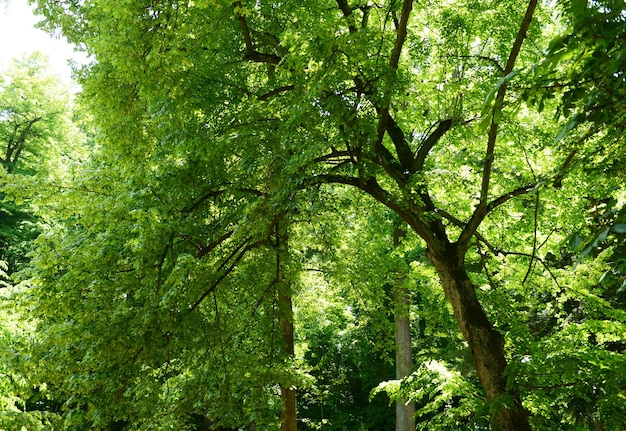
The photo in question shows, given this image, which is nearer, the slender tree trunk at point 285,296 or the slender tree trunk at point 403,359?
the slender tree trunk at point 285,296

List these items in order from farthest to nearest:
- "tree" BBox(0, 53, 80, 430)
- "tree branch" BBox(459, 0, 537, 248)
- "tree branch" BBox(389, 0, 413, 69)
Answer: "tree" BBox(0, 53, 80, 430) < "tree branch" BBox(389, 0, 413, 69) < "tree branch" BBox(459, 0, 537, 248)

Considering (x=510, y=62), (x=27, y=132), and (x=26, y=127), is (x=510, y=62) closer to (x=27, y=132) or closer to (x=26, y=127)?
(x=26, y=127)

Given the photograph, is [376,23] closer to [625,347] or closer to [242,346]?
[242,346]

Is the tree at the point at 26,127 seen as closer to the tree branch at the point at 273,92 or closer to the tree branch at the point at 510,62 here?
the tree branch at the point at 273,92

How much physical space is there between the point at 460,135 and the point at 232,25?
3.79 m

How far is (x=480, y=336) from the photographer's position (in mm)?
5922

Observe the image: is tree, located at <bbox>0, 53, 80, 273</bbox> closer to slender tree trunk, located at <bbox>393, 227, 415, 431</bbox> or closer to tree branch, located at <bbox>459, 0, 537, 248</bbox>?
slender tree trunk, located at <bbox>393, 227, 415, 431</bbox>

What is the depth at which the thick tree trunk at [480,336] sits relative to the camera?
5574mm

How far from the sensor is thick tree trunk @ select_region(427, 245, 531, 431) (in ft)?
18.3

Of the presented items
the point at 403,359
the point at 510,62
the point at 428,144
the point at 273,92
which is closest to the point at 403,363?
the point at 403,359

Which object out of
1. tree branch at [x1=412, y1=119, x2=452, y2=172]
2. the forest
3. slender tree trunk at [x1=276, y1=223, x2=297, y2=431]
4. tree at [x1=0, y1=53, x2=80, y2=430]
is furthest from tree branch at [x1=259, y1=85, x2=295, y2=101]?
tree at [x1=0, y1=53, x2=80, y2=430]

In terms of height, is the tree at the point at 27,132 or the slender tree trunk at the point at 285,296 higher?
the tree at the point at 27,132

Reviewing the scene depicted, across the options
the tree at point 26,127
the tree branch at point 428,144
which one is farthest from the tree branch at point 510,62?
the tree at point 26,127

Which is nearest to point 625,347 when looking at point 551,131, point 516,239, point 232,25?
point 516,239
